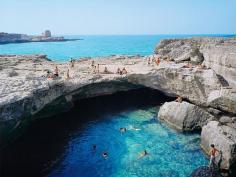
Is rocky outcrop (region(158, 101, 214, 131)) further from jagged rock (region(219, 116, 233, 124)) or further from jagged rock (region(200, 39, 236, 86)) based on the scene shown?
jagged rock (region(200, 39, 236, 86))

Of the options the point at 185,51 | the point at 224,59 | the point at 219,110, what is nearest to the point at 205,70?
the point at 224,59

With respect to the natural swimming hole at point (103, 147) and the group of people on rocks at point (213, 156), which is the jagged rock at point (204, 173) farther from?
the natural swimming hole at point (103, 147)

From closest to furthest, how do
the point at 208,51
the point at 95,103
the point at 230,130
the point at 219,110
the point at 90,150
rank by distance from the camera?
the point at 230,130
the point at 90,150
the point at 219,110
the point at 208,51
the point at 95,103

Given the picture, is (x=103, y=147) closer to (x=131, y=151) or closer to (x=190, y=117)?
(x=131, y=151)

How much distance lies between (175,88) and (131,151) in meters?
9.60

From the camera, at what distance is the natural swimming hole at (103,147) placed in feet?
61.9

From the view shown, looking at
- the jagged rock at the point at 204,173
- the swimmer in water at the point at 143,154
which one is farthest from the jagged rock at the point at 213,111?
the swimmer in water at the point at 143,154

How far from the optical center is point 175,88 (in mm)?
28359

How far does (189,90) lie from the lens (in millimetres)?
27234

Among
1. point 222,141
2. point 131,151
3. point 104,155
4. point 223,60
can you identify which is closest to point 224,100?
point 223,60

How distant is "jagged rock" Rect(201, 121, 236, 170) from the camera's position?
17969mm

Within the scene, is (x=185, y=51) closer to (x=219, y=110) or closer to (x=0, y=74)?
(x=219, y=110)

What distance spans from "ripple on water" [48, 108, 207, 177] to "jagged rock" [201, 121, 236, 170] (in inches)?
44.7

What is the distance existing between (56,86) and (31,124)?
4178mm
